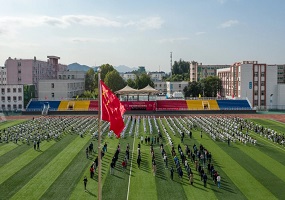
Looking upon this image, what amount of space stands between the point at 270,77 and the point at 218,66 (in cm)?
5618

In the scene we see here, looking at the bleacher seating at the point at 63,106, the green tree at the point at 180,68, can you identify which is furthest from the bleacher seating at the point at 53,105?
the green tree at the point at 180,68

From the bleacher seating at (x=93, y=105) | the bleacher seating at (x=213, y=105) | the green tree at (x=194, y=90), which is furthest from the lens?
the green tree at (x=194, y=90)

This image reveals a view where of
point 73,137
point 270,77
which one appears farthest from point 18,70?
point 270,77

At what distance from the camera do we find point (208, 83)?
Result: 96312 millimetres

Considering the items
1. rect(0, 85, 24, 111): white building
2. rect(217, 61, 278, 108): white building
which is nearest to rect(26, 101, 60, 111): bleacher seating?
rect(0, 85, 24, 111): white building

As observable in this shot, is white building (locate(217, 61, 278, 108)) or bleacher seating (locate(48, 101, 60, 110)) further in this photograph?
white building (locate(217, 61, 278, 108))

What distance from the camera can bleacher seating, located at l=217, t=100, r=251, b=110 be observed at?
2864 inches

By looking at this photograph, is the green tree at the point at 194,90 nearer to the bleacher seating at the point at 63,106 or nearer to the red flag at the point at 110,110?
the bleacher seating at the point at 63,106

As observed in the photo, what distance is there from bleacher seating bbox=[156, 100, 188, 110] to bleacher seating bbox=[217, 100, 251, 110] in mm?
7752

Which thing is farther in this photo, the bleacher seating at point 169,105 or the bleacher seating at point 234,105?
the bleacher seating at point 169,105

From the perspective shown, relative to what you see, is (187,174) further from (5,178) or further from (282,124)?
(282,124)

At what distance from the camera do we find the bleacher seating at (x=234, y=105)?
72750 millimetres

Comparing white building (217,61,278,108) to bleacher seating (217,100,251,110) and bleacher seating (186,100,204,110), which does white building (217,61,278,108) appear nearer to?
bleacher seating (217,100,251,110)

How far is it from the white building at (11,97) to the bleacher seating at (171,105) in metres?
30.8
